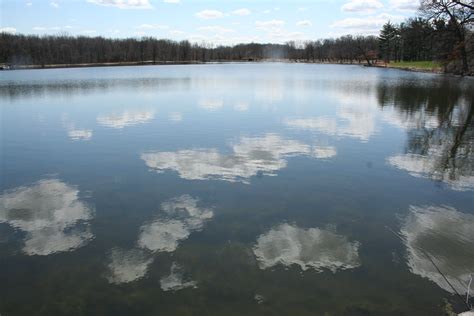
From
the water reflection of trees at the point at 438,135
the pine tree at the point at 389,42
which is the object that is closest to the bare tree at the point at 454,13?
the water reflection of trees at the point at 438,135

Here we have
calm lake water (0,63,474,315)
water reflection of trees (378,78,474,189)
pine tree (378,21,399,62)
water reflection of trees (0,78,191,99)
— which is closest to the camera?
calm lake water (0,63,474,315)

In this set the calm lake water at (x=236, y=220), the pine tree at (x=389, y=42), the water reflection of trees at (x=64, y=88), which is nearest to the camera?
the calm lake water at (x=236, y=220)

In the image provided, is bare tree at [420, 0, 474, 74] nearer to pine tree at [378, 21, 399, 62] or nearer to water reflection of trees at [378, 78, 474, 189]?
water reflection of trees at [378, 78, 474, 189]

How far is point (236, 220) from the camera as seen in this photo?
11250 millimetres

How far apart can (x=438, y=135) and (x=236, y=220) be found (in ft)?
54.0

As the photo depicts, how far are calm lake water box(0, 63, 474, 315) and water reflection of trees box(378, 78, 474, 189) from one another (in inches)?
6.4

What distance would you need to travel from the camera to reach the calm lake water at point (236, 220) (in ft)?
25.9

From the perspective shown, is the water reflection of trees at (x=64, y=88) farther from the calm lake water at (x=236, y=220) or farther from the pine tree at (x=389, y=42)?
the pine tree at (x=389, y=42)

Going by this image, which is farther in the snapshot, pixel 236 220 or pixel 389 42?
pixel 389 42

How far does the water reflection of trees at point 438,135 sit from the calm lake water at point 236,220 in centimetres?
16

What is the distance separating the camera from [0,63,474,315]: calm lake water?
25.9ft

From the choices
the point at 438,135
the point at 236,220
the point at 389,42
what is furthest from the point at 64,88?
the point at 389,42

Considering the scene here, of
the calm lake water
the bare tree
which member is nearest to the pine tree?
the bare tree

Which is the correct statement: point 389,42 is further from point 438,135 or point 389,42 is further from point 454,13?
point 438,135
